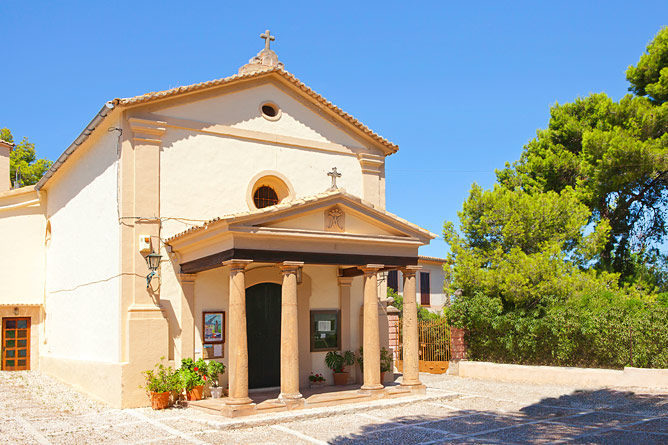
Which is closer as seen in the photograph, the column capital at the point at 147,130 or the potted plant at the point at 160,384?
the potted plant at the point at 160,384

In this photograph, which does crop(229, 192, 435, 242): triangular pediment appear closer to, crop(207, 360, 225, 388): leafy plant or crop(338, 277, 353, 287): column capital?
crop(338, 277, 353, 287): column capital

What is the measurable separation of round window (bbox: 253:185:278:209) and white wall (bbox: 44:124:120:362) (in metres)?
3.13

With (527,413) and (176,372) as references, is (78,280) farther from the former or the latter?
(527,413)

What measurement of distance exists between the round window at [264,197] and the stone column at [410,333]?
12.0ft

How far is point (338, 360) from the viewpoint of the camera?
46.4 feet

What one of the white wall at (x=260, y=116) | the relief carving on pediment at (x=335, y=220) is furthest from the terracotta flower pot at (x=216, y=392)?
the white wall at (x=260, y=116)

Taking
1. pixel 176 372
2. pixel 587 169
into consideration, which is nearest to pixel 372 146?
pixel 176 372

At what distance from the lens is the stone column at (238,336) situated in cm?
1078

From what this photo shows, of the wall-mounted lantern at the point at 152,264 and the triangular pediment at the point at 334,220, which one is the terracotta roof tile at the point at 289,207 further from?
the wall-mounted lantern at the point at 152,264

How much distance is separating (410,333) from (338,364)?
2117 millimetres

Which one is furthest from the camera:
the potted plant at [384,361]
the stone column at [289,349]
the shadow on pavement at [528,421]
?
the potted plant at [384,361]

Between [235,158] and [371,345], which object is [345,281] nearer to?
[371,345]

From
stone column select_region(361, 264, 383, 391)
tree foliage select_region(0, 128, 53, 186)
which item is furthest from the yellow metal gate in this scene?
tree foliage select_region(0, 128, 53, 186)

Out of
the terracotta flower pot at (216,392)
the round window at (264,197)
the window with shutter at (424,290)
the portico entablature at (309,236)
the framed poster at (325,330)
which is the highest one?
the round window at (264,197)
